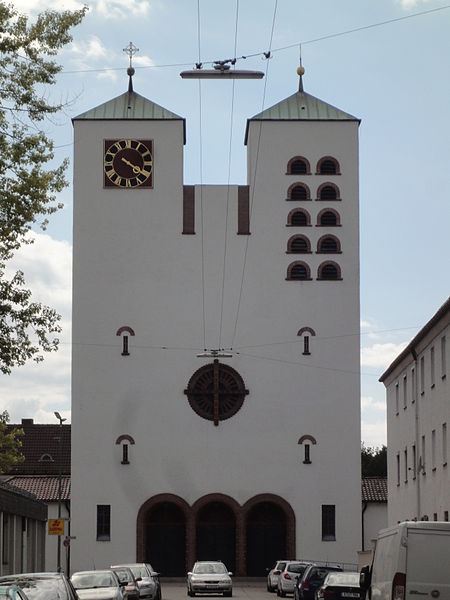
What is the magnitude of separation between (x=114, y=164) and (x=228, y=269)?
772 centimetres

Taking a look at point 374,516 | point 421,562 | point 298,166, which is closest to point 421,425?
point 298,166

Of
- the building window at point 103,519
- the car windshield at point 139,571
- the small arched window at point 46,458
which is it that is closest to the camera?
the car windshield at point 139,571

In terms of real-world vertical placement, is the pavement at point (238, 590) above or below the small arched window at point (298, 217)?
below

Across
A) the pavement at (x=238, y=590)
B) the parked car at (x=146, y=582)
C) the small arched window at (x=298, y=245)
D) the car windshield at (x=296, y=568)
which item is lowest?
the pavement at (x=238, y=590)

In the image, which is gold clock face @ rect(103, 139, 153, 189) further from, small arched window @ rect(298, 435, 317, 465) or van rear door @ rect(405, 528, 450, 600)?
van rear door @ rect(405, 528, 450, 600)

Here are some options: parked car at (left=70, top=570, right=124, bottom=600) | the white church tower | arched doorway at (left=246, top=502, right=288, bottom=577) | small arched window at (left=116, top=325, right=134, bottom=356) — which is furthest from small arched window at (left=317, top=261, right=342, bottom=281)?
parked car at (left=70, top=570, right=124, bottom=600)

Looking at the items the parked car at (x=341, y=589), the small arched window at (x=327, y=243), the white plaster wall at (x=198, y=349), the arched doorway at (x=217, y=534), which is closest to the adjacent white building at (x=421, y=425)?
the white plaster wall at (x=198, y=349)

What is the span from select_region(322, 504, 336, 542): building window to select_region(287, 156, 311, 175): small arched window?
53.7 ft

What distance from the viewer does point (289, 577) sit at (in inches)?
1921

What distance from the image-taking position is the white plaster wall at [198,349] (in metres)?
64.0

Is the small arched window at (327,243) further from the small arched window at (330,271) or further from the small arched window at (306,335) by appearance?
the small arched window at (306,335)

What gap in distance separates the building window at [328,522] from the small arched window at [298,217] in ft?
45.2

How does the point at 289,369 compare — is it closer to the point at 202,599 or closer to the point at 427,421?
the point at 427,421

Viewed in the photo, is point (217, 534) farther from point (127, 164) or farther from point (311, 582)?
point (311, 582)
